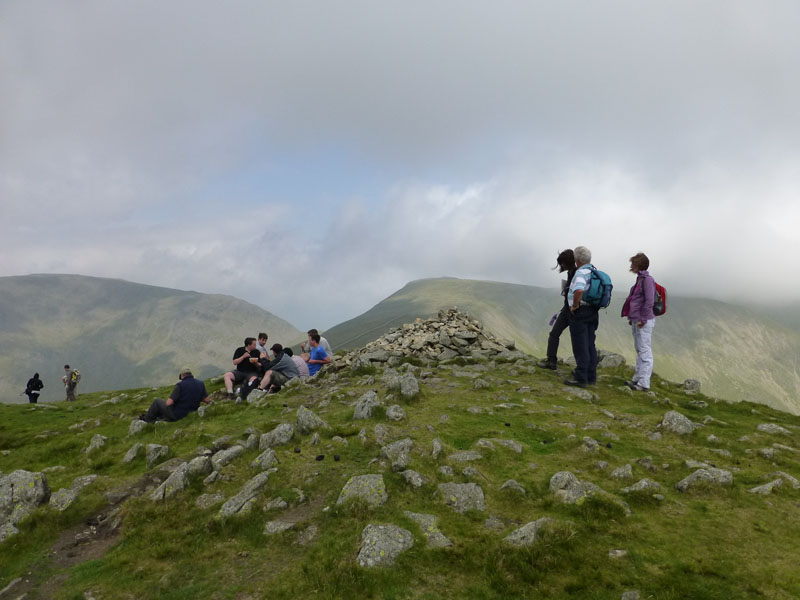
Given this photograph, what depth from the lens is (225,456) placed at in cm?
1047

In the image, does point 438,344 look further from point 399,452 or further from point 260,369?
point 399,452

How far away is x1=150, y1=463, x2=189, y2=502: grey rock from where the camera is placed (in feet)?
29.7

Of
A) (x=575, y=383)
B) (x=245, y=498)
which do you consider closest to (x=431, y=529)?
(x=245, y=498)

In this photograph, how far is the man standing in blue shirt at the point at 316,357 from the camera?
24.7m

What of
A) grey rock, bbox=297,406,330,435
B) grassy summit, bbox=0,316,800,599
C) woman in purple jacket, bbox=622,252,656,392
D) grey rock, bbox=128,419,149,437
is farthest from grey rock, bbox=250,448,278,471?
woman in purple jacket, bbox=622,252,656,392

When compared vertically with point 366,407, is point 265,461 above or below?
below

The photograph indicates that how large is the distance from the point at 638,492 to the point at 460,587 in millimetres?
4337

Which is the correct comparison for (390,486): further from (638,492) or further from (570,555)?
(638,492)

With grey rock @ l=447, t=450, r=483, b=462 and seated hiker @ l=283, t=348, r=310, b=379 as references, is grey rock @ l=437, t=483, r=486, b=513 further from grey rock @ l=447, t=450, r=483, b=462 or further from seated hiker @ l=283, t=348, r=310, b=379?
seated hiker @ l=283, t=348, r=310, b=379

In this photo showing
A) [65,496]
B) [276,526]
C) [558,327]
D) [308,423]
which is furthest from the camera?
[558,327]

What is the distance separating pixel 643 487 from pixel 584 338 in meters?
8.69

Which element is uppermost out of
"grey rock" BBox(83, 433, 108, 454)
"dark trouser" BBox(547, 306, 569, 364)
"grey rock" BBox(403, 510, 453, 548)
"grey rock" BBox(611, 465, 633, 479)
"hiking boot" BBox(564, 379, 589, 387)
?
"dark trouser" BBox(547, 306, 569, 364)

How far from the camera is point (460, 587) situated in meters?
6.13

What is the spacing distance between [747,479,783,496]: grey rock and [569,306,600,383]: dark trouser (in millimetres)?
8059
